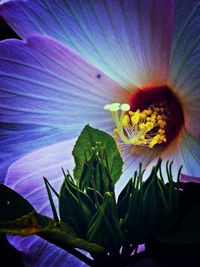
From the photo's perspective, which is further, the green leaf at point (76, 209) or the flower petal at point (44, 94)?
the flower petal at point (44, 94)

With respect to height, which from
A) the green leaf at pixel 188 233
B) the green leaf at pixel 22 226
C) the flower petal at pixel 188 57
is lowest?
the green leaf at pixel 188 233

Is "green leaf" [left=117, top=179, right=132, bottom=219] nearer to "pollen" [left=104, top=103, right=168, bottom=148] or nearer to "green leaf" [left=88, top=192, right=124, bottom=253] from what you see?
"green leaf" [left=88, top=192, right=124, bottom=253]

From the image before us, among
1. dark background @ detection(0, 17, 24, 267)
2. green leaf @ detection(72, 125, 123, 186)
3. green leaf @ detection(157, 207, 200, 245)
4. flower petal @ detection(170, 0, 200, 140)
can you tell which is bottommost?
dark background @ detection(0, 17, 24, 267)

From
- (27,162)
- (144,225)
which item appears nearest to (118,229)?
(144,225)

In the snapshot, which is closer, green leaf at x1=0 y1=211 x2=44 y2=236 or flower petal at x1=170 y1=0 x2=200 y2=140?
green leaf at x1=0 y1=211 x2=44 y2=236

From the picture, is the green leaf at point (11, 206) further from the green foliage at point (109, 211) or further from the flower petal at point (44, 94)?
the flower petal at point (44, 94)

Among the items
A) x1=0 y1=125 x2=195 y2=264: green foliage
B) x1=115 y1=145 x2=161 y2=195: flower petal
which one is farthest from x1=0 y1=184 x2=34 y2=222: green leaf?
x1=115 y1=145 x2=161 y2=195: flower petal

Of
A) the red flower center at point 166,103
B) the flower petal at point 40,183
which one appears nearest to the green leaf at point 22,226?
the flower petal at point 40,183
